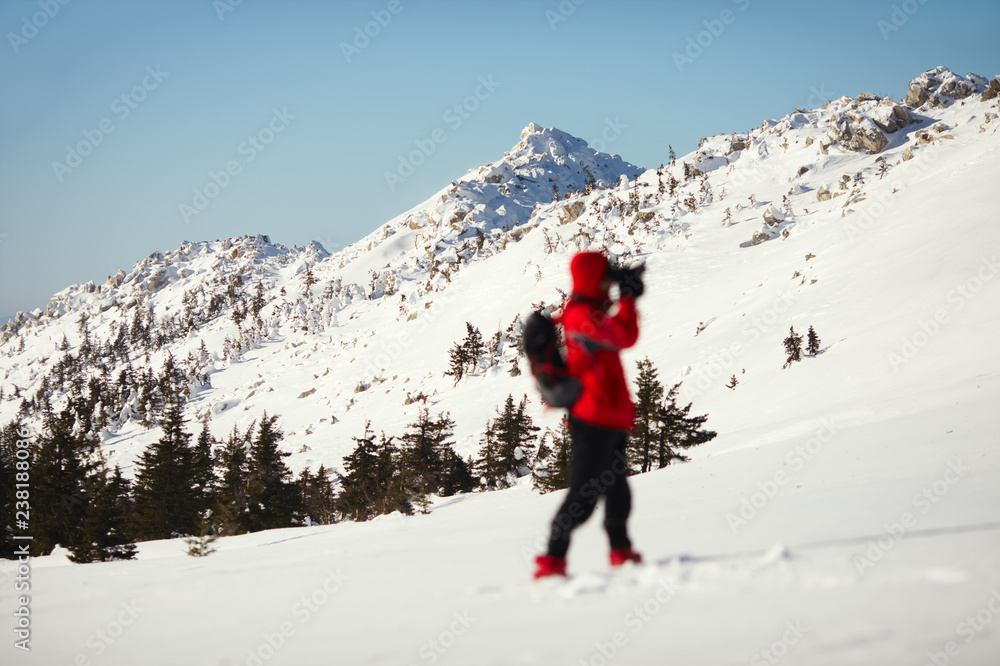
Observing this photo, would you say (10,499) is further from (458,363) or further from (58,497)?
(458,363)

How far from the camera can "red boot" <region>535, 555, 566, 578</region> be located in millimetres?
3850

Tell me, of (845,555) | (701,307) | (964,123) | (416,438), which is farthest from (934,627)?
(964,123)

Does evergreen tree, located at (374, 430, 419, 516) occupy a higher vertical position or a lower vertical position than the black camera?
lower

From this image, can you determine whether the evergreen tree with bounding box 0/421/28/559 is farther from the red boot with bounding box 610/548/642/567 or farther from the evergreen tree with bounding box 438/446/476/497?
the evergreen tree with bounding box 438/446/476/497

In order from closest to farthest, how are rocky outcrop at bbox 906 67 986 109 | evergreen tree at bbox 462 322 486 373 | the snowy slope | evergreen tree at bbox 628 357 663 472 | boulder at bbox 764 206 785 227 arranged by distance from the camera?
the snowy slope, evergreen tree at bbox 628 357 663 472, evergreen tree at bbox 462 322 486 373, boulder at bbox 764 206 785 227, rocky outcrop at bbox 906 67 986 109

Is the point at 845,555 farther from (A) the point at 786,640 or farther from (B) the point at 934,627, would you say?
(A) the point at 786,640

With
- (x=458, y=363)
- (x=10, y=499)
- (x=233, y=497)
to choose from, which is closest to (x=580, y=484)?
(x=233, y=497)

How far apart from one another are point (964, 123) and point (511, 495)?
5245 inches

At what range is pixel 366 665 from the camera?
2.91 meters

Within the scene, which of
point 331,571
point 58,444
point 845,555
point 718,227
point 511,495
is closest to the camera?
point 845,555

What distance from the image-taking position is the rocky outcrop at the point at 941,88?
136 metres

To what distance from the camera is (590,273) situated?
3832 millimetres

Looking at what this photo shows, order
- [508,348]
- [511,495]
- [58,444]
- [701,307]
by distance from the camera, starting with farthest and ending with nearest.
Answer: [508,348]
[701,307]
[511,495]
[58,444]

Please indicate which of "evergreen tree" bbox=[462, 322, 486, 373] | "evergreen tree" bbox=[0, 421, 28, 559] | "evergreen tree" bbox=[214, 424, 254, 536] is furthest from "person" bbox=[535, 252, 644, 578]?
"evergreen tree" bbox=[462, 322, 486, 373]
